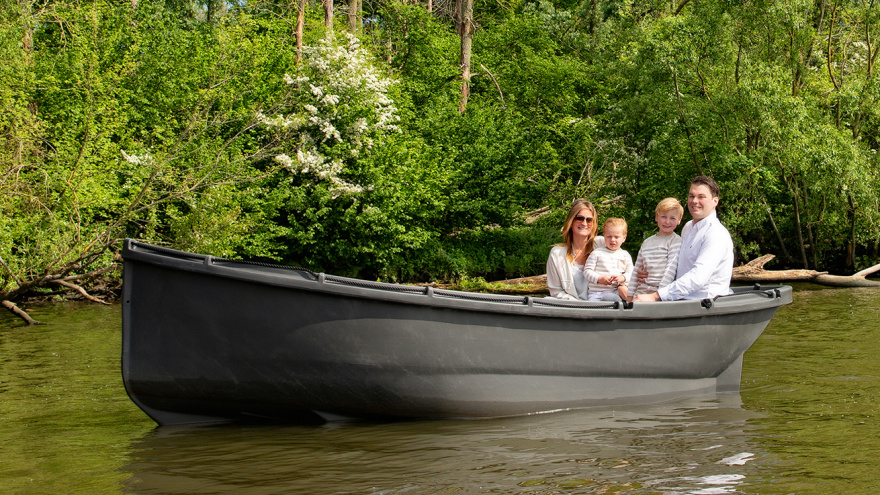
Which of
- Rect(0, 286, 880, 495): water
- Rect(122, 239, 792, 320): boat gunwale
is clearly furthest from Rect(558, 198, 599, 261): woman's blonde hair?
Rect(0, 286, 880, 495): water

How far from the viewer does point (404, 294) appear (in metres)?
5.23

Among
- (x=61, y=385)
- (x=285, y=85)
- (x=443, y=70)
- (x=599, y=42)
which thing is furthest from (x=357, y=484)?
(x=599, y=42)

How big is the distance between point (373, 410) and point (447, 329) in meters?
0.80

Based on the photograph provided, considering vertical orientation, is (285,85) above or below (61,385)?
above

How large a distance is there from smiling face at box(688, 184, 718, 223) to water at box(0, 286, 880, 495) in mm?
1494

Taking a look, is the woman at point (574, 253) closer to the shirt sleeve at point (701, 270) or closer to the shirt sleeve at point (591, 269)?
the shirt sleeve at point (591, 269)

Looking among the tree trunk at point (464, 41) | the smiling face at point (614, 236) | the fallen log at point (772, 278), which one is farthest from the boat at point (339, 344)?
the tree trunk at point (464, 41)

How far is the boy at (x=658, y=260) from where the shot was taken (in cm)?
646

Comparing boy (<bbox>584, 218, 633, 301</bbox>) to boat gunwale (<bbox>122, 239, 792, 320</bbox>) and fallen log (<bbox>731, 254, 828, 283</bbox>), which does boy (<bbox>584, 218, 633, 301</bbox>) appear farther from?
fallen log (<bbox>731, 254, 828, 283</bbox>)

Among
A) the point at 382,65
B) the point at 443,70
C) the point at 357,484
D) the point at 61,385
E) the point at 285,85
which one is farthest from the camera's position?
the point at 443,70

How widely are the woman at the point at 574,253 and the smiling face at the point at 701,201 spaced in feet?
2.36

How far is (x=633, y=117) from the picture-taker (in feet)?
71.0

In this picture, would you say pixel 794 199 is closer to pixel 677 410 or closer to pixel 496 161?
pixel 496 161

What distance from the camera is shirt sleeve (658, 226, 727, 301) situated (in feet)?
20.4
